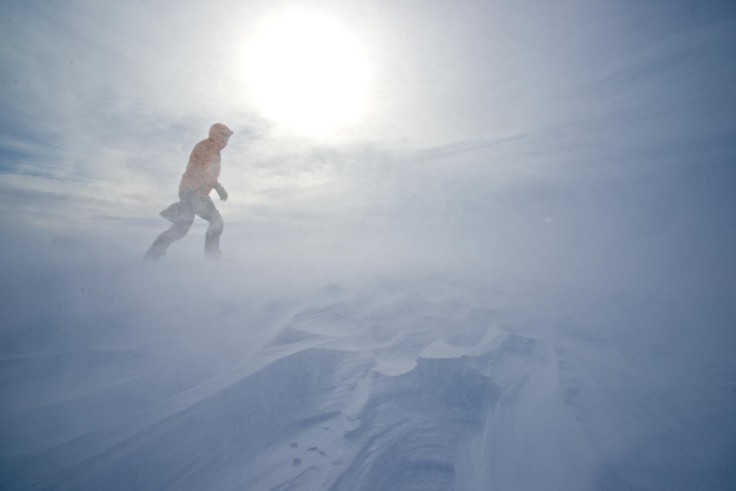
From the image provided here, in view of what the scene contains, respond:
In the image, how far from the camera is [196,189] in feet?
14.7

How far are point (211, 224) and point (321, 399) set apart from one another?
3967 mm

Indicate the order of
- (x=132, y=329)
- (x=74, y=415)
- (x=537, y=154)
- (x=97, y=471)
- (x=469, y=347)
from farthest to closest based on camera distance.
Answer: (x=537, y=154) → (x=469, y=347) → (x=132, y=329) → (x=74, y=415) → (x=97, y=471)

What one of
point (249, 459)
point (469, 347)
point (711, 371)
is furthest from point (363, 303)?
point (711, 371)

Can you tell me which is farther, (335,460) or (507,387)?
(507,387)

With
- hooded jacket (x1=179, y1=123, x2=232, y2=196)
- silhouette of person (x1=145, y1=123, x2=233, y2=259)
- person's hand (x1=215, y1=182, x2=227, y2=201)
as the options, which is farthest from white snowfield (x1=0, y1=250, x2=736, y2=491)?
person's hand (x1=215, y1=182, x2=227, y2=201)

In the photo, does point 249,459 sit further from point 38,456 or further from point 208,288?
point 208,288

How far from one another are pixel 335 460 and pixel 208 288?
3.04 meters

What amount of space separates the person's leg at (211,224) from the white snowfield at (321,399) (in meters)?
0.99

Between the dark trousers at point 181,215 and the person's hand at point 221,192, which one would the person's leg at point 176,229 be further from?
the person's hand at point 221,192

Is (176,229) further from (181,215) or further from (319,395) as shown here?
(319,395)

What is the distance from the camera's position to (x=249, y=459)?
→ 1.65 metres

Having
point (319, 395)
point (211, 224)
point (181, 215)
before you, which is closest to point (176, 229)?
point (181, 215)

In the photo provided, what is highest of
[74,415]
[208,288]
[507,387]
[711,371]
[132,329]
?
[208,288]

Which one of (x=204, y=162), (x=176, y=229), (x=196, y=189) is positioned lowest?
(x=176, y=229)
